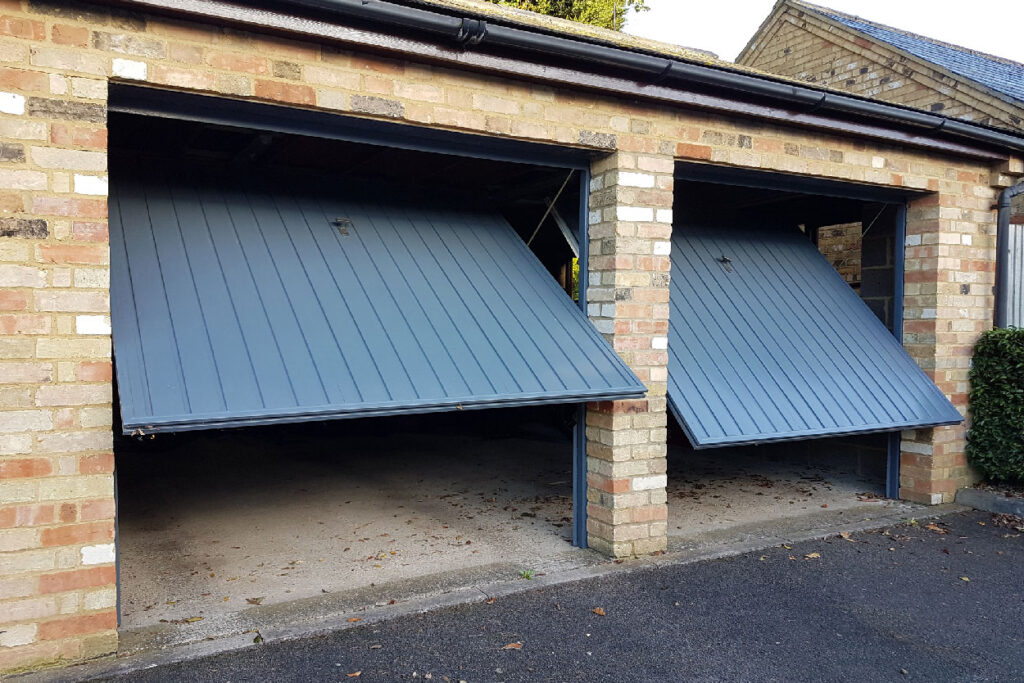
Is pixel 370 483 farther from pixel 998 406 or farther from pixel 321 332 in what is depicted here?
pixel 998 406

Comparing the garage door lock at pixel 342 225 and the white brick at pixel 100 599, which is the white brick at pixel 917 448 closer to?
the garage door lock at pixel 342 225

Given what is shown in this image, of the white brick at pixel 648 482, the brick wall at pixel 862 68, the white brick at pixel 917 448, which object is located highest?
the brick wall at pixel 862 68

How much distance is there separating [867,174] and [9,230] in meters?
6.57

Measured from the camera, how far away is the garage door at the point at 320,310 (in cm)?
399

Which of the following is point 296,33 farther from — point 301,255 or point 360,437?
point 360,437

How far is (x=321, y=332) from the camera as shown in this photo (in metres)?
4.54

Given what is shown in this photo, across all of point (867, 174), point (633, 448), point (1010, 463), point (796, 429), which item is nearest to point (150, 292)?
point (633, 448)

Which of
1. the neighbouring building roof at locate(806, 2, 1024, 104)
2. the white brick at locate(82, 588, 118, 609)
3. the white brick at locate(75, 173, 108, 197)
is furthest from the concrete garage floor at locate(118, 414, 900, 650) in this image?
the neighbouring building roof at locate(806, 2, 1024, 104)

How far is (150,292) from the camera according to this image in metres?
4.25

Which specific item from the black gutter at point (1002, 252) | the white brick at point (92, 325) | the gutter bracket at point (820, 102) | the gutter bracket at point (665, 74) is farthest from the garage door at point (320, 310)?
the black gutter at point (1002, 252)

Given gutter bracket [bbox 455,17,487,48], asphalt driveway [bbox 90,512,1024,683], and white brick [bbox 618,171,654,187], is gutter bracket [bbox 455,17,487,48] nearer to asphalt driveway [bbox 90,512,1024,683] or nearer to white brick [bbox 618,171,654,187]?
white brick [bbox 618,171,654,187]

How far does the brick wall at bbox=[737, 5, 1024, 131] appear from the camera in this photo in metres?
9.84

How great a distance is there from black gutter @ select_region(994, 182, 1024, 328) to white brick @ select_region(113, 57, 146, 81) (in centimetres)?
788

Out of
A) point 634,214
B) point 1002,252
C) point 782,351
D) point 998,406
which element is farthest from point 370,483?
point 1002,252
